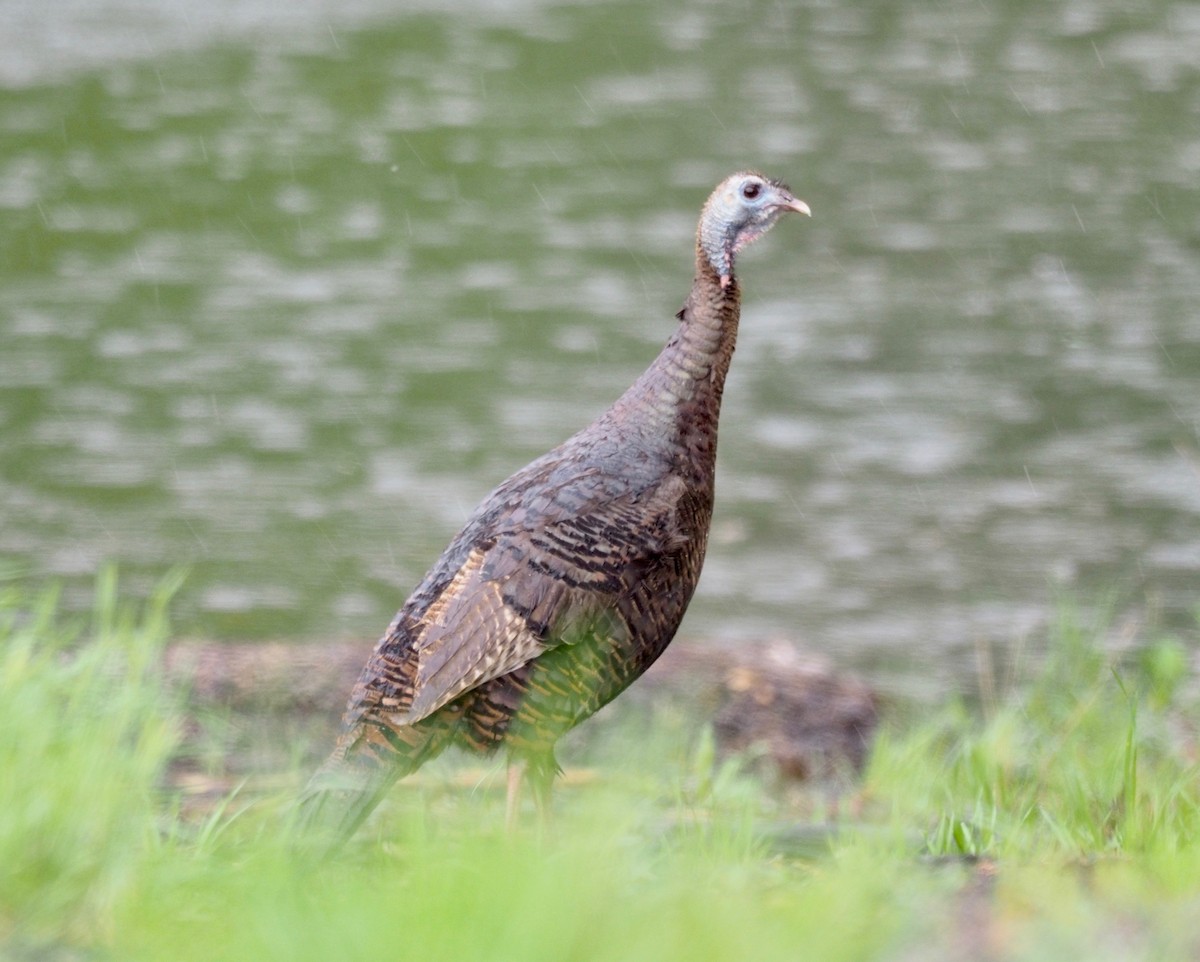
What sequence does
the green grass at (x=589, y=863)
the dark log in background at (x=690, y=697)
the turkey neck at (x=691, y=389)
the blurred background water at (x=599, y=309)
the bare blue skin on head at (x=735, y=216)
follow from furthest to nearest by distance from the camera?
1. the blurred background water at (x=599, y=309)
2. the dark log in background at (x=690, y=697)
3. the bare blue skin on head at (x=735, y=216)
4. the turkey neck at (x=691, y=389)
5. the green grass at (x=589, y=863)

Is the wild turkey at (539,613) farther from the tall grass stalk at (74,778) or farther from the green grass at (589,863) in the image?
the tall grass stalk at (74,778)

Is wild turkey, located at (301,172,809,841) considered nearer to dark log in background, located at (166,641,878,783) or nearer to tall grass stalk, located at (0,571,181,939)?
tall grass stalk, located at (0,571,181,939)

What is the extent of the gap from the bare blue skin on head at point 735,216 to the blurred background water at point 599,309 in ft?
10.3

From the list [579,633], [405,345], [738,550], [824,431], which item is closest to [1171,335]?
[824,431]

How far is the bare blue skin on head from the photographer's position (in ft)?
17.4

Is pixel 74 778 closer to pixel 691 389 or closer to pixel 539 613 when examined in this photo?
pixel 539 613

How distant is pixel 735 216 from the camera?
5.32 meters

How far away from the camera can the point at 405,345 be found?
40.4 feet

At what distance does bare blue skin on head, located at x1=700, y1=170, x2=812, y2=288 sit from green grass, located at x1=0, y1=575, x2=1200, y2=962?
4.31 feet

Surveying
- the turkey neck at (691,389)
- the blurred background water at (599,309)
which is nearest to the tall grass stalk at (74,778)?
the turkey neck at (691,389)

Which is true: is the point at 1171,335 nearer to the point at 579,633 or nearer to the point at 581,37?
the point at 579,633

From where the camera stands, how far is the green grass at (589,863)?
10.0ft

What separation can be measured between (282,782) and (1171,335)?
326 inches

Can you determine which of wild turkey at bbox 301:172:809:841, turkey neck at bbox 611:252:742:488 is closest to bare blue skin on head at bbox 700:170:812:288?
turkey neck at bbox 611:252:742:488
